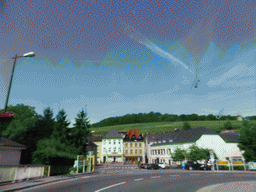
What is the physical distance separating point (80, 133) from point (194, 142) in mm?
36189

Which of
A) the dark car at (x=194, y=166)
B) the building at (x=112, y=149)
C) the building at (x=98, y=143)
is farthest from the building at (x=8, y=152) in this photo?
the building at (x=112, y=149)

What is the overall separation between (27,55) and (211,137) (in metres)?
57.6

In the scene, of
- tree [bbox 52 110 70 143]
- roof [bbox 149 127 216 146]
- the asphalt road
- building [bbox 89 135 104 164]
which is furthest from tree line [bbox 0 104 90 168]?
building [bbox 89 135 104 164]

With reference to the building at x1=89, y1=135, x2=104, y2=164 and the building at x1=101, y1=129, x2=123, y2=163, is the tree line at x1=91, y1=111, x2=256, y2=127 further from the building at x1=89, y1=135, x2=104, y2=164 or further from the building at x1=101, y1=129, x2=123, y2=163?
the building at x1=101, y1=129, x2=123, y2=163

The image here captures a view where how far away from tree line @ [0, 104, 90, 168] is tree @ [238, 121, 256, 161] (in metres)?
33.7

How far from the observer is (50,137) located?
30.4m

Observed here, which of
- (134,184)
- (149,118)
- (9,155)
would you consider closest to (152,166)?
(9,155)

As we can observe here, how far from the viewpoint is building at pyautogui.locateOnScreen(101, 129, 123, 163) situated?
272 ft

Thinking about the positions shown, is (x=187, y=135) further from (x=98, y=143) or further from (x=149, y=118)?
(x=149, y=118)

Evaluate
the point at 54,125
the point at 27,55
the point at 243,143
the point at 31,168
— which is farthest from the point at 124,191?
the point at 243,143

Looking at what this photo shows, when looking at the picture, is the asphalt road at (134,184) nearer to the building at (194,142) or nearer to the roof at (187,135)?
the building at (194,142)

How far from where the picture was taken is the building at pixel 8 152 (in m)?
20.9

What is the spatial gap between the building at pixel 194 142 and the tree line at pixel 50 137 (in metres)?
34.0

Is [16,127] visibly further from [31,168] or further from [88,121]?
[31,168]
